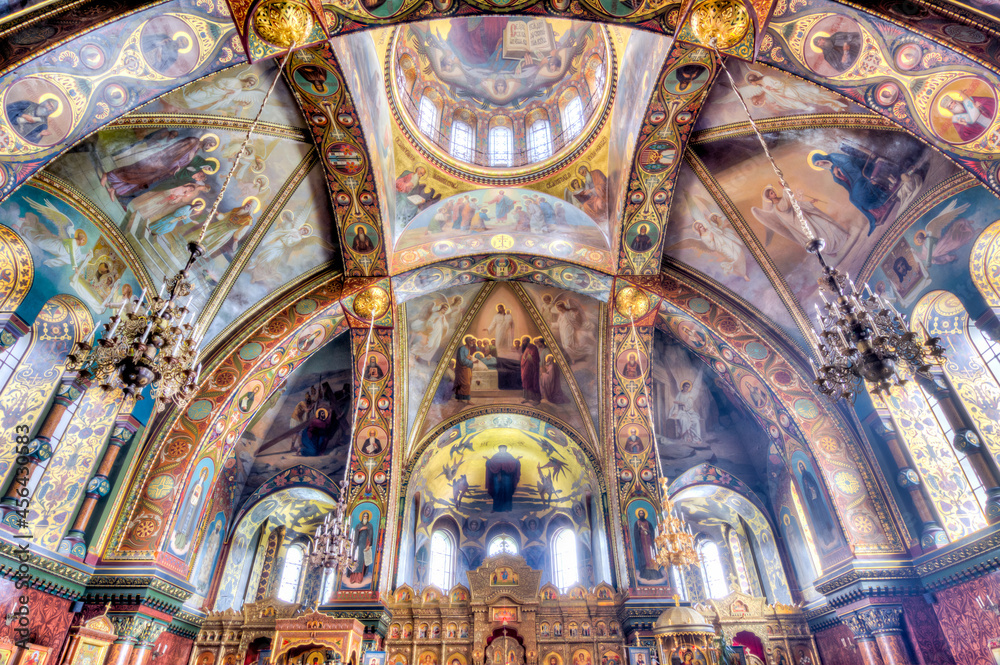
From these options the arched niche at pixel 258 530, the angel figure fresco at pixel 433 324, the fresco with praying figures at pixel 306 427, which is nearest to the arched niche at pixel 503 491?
the fresco with praying figures at pixel 306 427

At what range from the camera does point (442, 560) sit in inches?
569

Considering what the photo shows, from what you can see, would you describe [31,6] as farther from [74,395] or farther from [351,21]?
[74,395]

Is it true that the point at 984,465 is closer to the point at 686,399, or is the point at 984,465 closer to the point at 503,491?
the point at 686,399

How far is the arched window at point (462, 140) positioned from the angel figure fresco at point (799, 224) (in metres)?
6.44

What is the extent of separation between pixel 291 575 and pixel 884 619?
13.4 metres

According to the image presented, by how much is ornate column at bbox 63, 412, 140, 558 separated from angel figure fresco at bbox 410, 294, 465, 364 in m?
6.17

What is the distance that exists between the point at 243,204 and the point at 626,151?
7.21m

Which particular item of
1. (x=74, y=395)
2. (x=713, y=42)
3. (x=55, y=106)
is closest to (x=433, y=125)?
(x=713, y=42)

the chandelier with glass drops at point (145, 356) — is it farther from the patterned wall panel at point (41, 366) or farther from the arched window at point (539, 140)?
the arched window at point (539, 140)

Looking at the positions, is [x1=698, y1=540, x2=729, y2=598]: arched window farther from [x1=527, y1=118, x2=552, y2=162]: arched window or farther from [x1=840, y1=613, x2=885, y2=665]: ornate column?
[x1=527, y1=118, x2=552, y2=162]: arched window

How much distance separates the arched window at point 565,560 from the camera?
13953 millimetres

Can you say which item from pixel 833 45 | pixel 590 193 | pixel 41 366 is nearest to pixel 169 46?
pixel 41 366

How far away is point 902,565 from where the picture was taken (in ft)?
28.8

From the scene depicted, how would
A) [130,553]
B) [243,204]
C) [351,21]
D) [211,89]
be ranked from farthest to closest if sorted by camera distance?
[243,204], [130,553], [211,89], [351,21]
